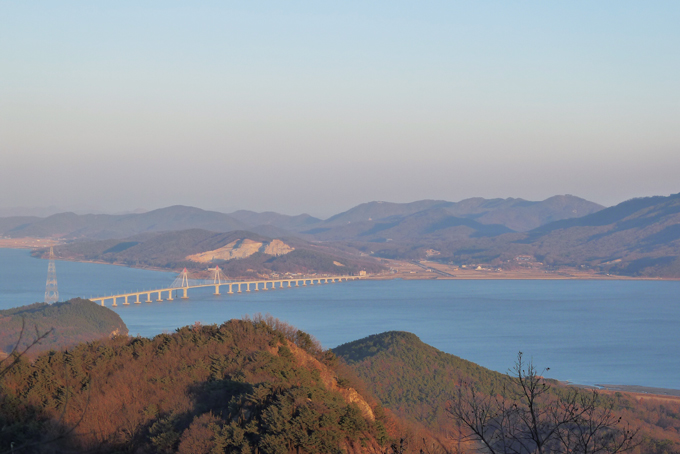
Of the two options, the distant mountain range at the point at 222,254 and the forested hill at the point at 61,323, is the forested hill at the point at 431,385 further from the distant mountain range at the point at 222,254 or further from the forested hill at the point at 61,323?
the distant mountain range at the point at 222,254

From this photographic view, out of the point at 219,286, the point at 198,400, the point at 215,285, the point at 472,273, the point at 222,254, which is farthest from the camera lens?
the point at 222,254

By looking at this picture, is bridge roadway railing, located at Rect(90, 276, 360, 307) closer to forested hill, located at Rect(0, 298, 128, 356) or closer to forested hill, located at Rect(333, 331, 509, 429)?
forested hill, located at Rect(0, 298, 128, 356)

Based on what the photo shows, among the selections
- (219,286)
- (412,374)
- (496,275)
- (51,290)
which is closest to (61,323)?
(51,290)

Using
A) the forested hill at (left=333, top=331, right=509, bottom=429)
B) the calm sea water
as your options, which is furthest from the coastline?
the forested hill at (left=333, top=331, right=509, bottom=429)

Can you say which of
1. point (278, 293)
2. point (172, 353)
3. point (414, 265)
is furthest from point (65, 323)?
point (414, 265)

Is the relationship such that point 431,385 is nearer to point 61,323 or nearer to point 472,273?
point 61,323

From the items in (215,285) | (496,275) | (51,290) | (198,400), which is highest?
(198,400)
